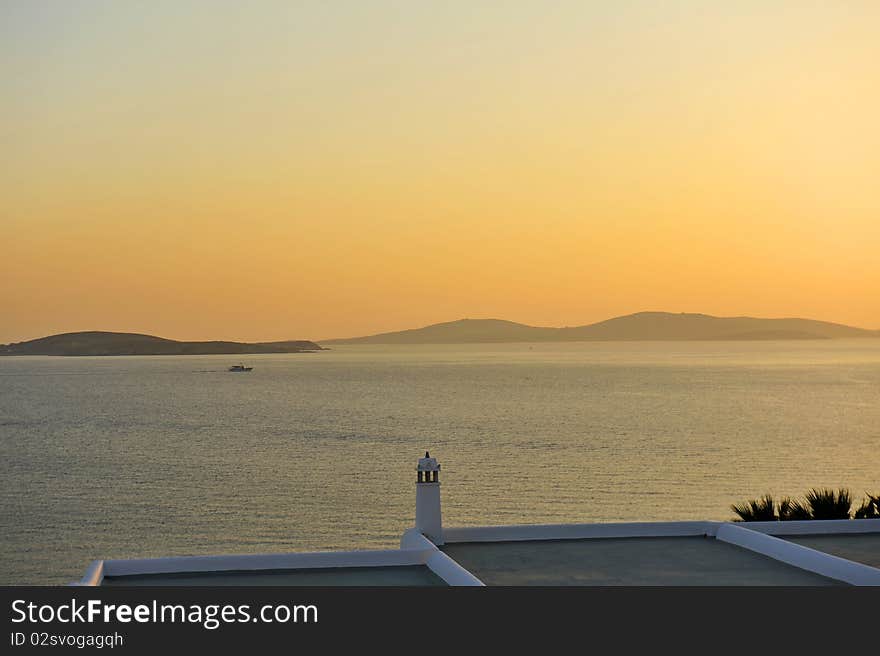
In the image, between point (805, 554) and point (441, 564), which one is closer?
point (441, 564)

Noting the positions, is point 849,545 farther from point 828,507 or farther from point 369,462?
point 369,462

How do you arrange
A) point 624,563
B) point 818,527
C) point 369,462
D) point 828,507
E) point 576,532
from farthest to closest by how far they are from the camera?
point 369,462, point 828,507, point 818,527, point 576,532, point 624,563

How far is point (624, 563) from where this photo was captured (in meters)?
11.4

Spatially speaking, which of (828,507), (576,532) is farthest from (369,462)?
(576,532)

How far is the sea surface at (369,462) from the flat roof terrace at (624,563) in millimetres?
24300

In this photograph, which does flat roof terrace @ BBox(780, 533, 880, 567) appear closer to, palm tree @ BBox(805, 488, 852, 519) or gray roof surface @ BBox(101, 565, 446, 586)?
gray roof surface @ BBox(101, 565, 446, 586)

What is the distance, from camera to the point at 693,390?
390ft

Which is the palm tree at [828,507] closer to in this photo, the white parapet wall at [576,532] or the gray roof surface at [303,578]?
the white parapet wall at [576,532]

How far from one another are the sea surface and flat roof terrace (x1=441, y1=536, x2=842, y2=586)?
24300 mm

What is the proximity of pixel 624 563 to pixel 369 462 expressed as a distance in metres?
46.5

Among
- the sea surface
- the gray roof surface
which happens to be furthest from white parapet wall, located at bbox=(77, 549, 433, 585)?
the sea surface

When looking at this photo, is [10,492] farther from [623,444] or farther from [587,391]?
[587,391]

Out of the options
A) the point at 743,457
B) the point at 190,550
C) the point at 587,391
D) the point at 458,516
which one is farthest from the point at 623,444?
the point at 587,391
